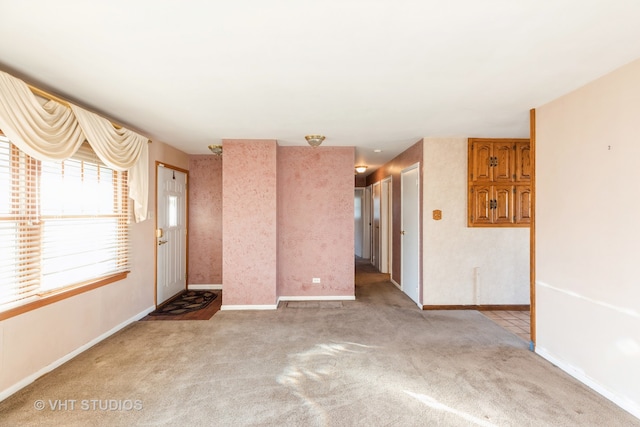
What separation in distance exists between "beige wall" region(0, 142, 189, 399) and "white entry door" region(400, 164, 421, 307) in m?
3.79

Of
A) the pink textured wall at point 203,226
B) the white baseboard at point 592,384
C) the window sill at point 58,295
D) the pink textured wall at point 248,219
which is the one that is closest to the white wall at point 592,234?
the white baseboard at point 592,384

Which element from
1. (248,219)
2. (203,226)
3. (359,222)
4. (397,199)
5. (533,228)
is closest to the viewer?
(533,228)

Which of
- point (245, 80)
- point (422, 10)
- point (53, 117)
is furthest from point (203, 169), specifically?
point (422, 10)

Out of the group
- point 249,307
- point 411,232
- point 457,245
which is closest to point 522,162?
point 457,245

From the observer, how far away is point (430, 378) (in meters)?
2.31

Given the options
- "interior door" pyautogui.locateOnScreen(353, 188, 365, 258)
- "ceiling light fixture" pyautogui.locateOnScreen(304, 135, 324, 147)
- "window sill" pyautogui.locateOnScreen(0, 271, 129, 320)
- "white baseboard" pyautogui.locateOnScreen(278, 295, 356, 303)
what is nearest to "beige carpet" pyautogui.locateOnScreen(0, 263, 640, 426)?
"window sill" pyautogui.locateOnScreen(0, 271, 129, 320)

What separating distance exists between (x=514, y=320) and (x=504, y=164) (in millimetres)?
2098

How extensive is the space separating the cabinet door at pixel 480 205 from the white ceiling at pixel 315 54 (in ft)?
3.90

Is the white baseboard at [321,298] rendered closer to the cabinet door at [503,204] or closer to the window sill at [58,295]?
the window sill at [58,295]

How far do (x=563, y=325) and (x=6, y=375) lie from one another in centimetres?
441

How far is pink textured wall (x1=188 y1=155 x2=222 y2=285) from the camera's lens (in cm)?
501

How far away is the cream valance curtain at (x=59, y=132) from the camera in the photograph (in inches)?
75.3

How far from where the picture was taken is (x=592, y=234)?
222 centimetres

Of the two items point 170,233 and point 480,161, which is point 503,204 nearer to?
point 480,161
